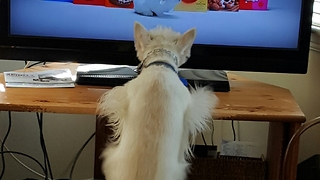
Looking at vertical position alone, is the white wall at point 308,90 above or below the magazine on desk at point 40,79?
below

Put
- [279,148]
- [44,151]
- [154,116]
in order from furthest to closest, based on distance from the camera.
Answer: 1. [44,151]
2. [279,148]
3. [154,116]

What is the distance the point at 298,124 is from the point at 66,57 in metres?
0.73

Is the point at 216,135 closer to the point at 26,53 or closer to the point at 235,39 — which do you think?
the point at 235,39

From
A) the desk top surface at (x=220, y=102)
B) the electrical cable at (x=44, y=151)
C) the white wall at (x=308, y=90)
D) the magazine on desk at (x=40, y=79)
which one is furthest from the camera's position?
the electrical cable at (x=44, y=151)

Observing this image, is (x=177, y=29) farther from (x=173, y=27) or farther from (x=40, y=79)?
(x=40, y=79)

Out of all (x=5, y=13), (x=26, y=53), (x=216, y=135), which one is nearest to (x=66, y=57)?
(x=26, y=53)

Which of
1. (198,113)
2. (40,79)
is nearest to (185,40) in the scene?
(198,113)

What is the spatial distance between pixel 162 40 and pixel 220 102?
25 centimetres

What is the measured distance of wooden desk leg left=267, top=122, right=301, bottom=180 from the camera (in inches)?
53.4

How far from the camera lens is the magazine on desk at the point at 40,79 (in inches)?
59.2

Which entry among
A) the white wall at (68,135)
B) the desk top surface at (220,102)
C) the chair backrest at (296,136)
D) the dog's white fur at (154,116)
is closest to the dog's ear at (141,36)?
the dog's white fur at (154,116)

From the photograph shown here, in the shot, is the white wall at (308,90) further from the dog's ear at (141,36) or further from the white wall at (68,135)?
the dog's ear at (141,36)

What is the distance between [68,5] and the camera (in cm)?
158

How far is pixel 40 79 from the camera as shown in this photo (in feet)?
5.12
